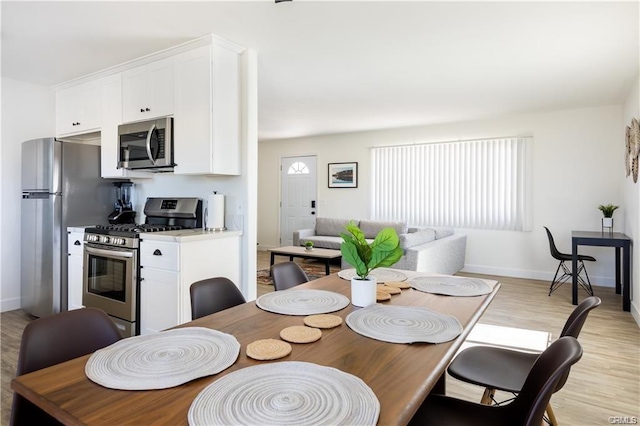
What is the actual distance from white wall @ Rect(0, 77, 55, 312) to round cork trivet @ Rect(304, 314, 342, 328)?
4.22 metres

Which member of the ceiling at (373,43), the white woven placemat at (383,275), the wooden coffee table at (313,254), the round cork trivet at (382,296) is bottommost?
the wooden coffee table at (313,254)

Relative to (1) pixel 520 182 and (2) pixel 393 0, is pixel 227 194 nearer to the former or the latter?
(2) pixel 393 0

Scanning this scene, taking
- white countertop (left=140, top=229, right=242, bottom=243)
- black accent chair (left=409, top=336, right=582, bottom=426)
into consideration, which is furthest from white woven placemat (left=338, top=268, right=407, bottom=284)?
white countertop (left=140, top=229, right=242, bottom=243)

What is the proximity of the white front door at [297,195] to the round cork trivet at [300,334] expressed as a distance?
6630mm

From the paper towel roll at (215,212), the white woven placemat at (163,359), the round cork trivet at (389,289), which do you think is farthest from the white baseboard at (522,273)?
the white woven placemat at (163,359)

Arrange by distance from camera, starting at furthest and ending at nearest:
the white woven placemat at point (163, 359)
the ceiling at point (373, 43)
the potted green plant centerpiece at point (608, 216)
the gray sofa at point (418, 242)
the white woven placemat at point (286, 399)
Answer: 1. the potted green plant centerpiece at point (608, 216)
2. the gray sofa at point (418, 242)
3. the ceiling at point (373, 43)
4. the white woven placemat at point (163, 359)
5. the white woven placemat at point (286, 399)

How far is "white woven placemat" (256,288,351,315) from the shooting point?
1520 mm

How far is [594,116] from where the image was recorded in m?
5.29

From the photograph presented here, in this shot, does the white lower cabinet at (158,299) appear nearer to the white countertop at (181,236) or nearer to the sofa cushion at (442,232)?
the white countertop at (181,236)

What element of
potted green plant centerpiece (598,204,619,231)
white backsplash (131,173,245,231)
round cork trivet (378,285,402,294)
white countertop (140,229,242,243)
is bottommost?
round cork trivet (378,285,402,294)

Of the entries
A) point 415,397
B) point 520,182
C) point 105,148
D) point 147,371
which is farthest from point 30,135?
point 520,182

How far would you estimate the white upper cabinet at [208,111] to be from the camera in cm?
306

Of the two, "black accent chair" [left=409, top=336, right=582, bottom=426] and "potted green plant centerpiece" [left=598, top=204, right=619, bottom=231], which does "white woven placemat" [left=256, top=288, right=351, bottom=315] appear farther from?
"potted green plant centerpiece" [left=598, top=204, right=619, bottom=231]

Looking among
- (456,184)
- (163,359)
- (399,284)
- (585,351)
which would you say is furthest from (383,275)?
(456,184)
